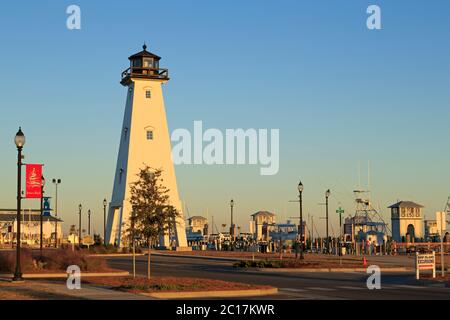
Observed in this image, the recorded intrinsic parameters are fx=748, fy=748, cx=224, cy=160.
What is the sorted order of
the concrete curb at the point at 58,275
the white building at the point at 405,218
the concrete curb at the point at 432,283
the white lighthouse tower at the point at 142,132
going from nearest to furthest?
the concrete curb at the point at 432,283, the concrete curb at the point at 58,275, the white lighthouse tower at the point at 142,132, the white building at the point at 405,218

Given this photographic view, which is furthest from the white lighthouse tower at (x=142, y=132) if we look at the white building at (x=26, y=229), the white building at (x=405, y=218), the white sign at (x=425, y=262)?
the white building at (x=405, y=218)

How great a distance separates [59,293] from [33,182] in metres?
22.7

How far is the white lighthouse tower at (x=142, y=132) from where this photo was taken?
255 ft

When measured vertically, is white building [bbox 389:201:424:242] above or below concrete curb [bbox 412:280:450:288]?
above

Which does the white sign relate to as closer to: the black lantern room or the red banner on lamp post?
the red banner on lamp post

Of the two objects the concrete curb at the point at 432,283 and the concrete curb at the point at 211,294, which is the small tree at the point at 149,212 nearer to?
the concrete curb at the point at 211,294

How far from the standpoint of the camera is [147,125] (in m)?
78.1

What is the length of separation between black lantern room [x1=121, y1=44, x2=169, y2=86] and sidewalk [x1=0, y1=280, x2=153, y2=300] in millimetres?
53524

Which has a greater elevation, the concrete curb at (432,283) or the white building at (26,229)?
the white building at (26,229)

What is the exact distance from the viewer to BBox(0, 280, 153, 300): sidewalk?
22714 mm

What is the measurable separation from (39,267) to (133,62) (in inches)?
1734

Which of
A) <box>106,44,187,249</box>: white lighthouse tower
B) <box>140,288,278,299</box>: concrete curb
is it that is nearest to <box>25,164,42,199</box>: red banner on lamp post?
<box>140,288,278,299</box>: concrete curb
